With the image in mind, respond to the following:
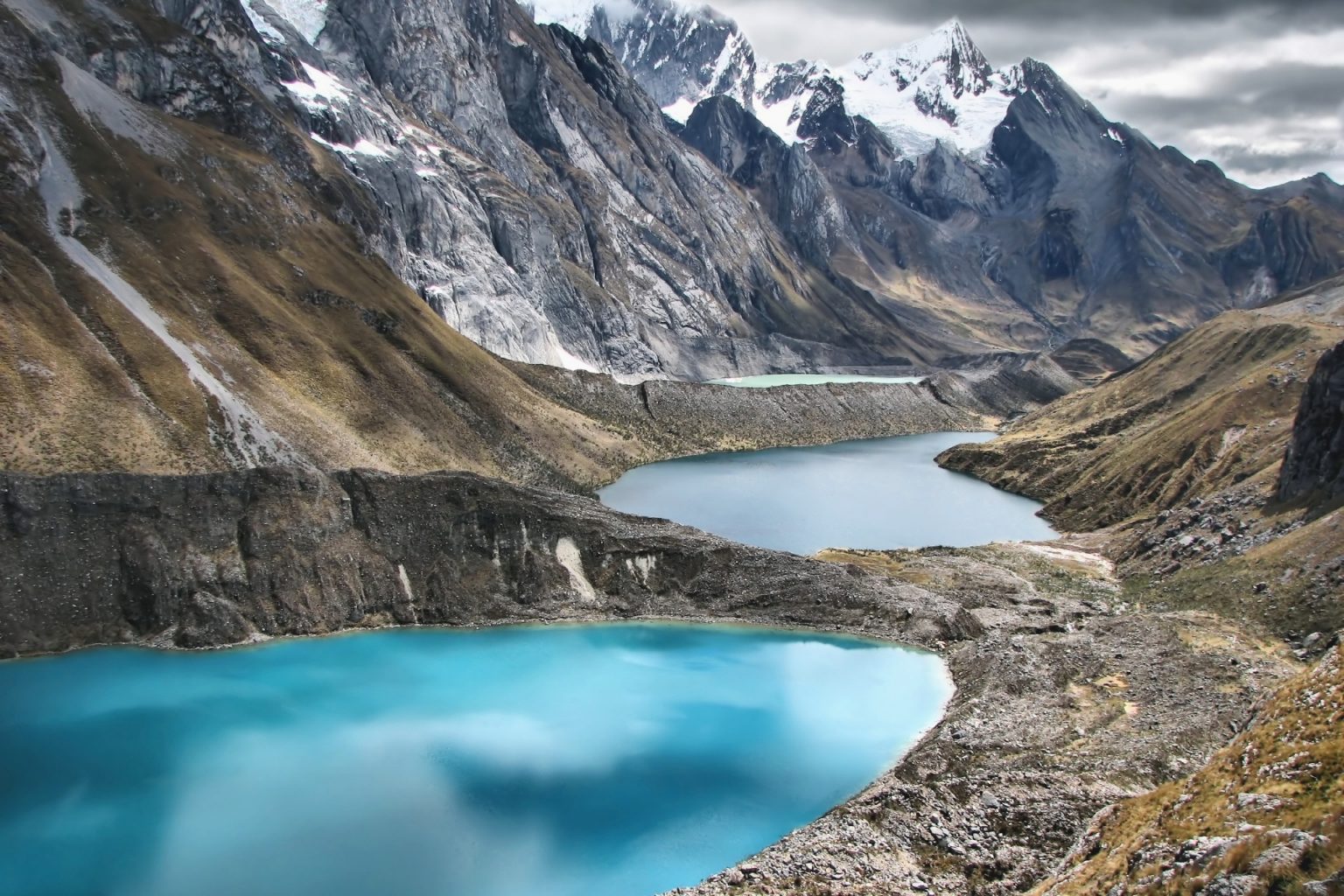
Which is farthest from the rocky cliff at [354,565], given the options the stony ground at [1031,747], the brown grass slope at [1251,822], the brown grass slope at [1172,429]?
the brown grass slope at [1172,429]

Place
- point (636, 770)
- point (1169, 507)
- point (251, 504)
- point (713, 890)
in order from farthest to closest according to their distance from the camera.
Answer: point (1169, 507) < point (251, 504) < point (636, 770) < point (713, 890)

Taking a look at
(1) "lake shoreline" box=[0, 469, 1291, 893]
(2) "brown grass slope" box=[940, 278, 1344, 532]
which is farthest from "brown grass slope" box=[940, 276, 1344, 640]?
(1) "lake shoreline" box=[0, 469, 1291, 893]

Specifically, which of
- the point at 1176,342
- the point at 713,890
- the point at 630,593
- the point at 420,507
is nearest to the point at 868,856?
the point at 713,890

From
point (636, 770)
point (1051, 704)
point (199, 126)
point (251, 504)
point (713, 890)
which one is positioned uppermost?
point (199, 126)

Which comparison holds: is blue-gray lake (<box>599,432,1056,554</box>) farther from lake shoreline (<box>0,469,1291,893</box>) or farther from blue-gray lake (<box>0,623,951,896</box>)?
blue-gray lake (<box>0,623,951,896</box>)

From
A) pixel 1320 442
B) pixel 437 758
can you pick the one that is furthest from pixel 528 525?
pixel 1320 442

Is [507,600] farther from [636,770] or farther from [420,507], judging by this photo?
[636,770]
